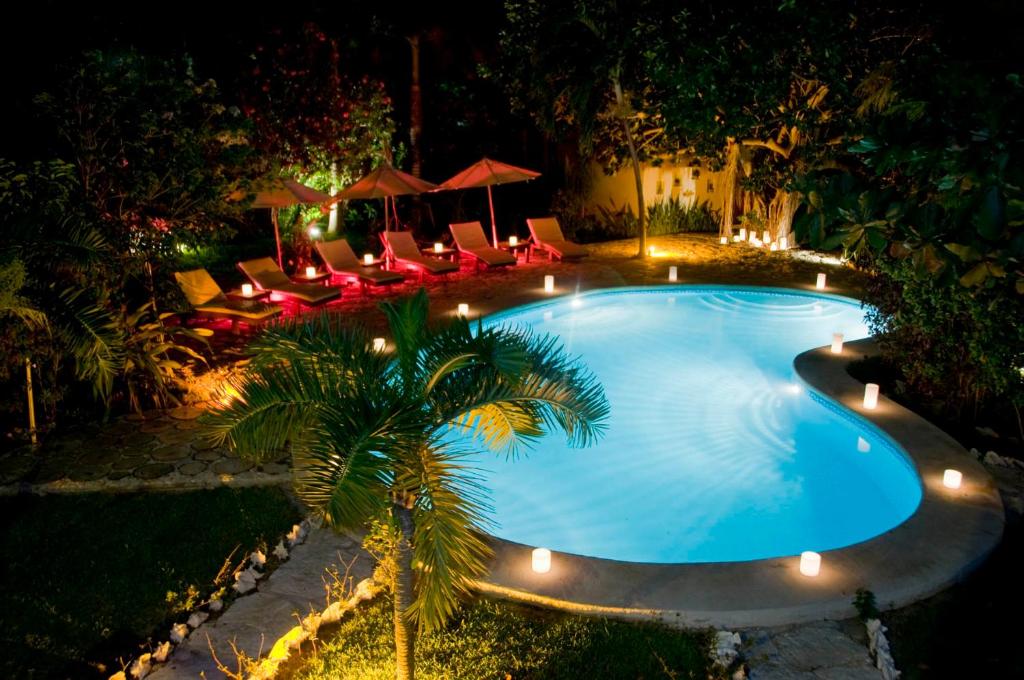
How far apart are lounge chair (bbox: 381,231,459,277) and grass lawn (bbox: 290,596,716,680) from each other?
30.4 feet

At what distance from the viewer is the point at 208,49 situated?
16.0m

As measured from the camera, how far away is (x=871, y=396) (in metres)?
7.84

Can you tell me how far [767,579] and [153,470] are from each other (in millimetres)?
5136

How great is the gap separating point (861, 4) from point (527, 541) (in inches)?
380

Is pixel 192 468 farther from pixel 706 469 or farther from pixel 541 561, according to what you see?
pixel 706 469

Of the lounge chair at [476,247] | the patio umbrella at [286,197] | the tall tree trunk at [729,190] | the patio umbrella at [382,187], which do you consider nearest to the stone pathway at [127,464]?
the patio umbrella at [286,197]

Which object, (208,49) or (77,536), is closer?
(77,536)

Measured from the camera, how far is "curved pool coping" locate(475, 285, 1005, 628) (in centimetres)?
475

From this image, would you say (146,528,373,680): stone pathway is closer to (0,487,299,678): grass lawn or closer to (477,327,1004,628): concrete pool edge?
(0,487,299,678): grass lawn

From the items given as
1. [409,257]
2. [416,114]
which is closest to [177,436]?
[409,257]

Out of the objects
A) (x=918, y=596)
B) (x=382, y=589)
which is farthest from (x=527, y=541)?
(x=918, y=596)

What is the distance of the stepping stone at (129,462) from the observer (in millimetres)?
6730

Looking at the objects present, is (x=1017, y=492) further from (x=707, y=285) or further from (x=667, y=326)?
(x=707, y=285)

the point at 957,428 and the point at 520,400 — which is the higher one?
the point at 520,400
